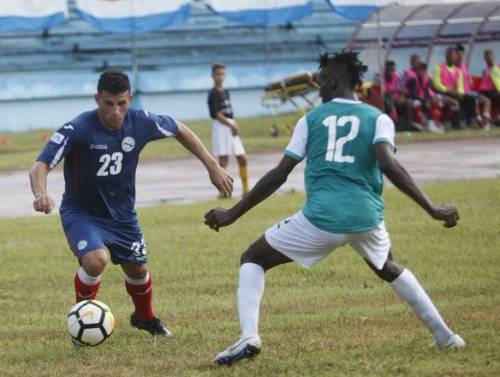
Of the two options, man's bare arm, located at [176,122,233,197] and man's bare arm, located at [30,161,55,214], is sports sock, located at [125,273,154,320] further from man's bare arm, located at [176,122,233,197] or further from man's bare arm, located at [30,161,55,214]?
man's bare arm, located at [30,161,55,214]

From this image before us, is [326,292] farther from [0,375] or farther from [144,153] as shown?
[144,153]

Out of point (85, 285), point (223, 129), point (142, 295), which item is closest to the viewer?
point (85, 285)

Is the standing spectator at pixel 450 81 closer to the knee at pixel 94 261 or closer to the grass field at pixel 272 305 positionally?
the grass field at pixel 272 305

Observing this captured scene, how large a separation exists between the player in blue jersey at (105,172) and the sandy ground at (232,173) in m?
8.83

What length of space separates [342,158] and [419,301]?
0.98 metres

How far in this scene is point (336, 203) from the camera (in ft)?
23.1

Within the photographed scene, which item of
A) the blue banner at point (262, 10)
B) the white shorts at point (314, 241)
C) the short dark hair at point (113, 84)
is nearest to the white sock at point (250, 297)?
the white shorts at point (314, 241)

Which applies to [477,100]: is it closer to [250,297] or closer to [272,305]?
[272,305]

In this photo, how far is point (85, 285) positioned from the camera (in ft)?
27.6

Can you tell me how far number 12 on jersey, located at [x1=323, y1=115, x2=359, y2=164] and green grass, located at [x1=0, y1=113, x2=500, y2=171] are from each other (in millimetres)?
17347

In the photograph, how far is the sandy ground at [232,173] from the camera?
18422mm

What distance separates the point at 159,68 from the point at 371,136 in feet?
97.6

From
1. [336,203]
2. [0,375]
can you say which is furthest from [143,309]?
[336,203]

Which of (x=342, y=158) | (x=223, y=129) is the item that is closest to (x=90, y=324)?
(x=342, y=158)
